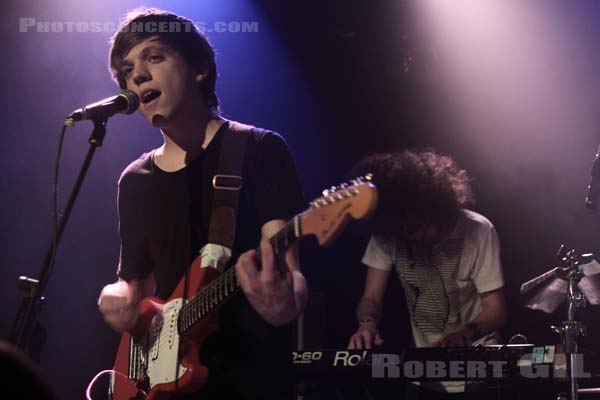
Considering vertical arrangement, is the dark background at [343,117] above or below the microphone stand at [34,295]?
above

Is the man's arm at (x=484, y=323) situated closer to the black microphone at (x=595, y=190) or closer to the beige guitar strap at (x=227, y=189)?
the black microphone at (x=595, y=190)

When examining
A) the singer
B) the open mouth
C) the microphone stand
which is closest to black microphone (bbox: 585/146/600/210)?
the singer

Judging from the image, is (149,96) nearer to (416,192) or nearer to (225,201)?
(225,201)

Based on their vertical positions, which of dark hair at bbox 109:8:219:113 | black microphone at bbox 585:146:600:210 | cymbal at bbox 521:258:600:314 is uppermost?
dark hair at bbox 109:8:219:113

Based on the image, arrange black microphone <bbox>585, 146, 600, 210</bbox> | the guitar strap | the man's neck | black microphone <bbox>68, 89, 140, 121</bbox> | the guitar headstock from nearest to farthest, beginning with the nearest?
the guitar headstock
black microphone <bbox>68, 89, 140, 121</bbox>
the guitar strap
the man's neck
black microphone <bbox>585, 146, 600, 210</bbox>

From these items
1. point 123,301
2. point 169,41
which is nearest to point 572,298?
point 123,301

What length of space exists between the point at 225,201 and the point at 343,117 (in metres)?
2.60

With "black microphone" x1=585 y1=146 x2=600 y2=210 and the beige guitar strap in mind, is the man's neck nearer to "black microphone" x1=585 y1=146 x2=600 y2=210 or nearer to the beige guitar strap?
the beige guitar strap

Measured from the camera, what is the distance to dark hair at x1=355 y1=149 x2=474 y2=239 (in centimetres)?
406

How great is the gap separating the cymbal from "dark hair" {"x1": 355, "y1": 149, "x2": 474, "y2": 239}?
22.6 inches

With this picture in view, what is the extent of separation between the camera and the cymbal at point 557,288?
11.6 feet

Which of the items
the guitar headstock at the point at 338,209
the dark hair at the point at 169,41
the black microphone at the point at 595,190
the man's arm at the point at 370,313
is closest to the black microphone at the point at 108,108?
the dark hair at the point at 169,41

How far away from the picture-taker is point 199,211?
2891 mm

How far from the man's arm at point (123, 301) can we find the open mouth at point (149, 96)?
0.73 metres
